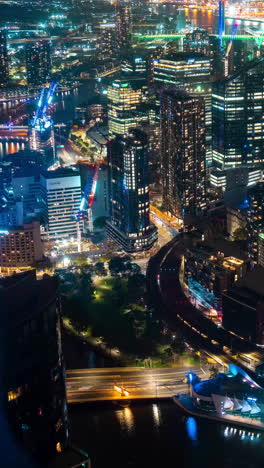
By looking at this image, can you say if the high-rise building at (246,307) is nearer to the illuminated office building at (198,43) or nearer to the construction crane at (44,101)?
the construction crane at (44,101)

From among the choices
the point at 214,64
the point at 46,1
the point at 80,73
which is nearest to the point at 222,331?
the point at 214,64

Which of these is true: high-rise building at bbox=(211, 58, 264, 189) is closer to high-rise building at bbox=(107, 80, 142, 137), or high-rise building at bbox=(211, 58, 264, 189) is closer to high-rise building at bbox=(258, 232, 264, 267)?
high-rise building at bbox=(107, 80, 142, 137)

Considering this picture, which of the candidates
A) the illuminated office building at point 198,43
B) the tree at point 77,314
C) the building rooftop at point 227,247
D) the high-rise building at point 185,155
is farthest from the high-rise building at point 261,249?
the illuminated office building at point 198,43

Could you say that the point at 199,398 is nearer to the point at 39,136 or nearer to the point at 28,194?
the point at 28,194

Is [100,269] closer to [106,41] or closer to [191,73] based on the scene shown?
[191,73]

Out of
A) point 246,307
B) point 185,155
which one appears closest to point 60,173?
point 185,155
